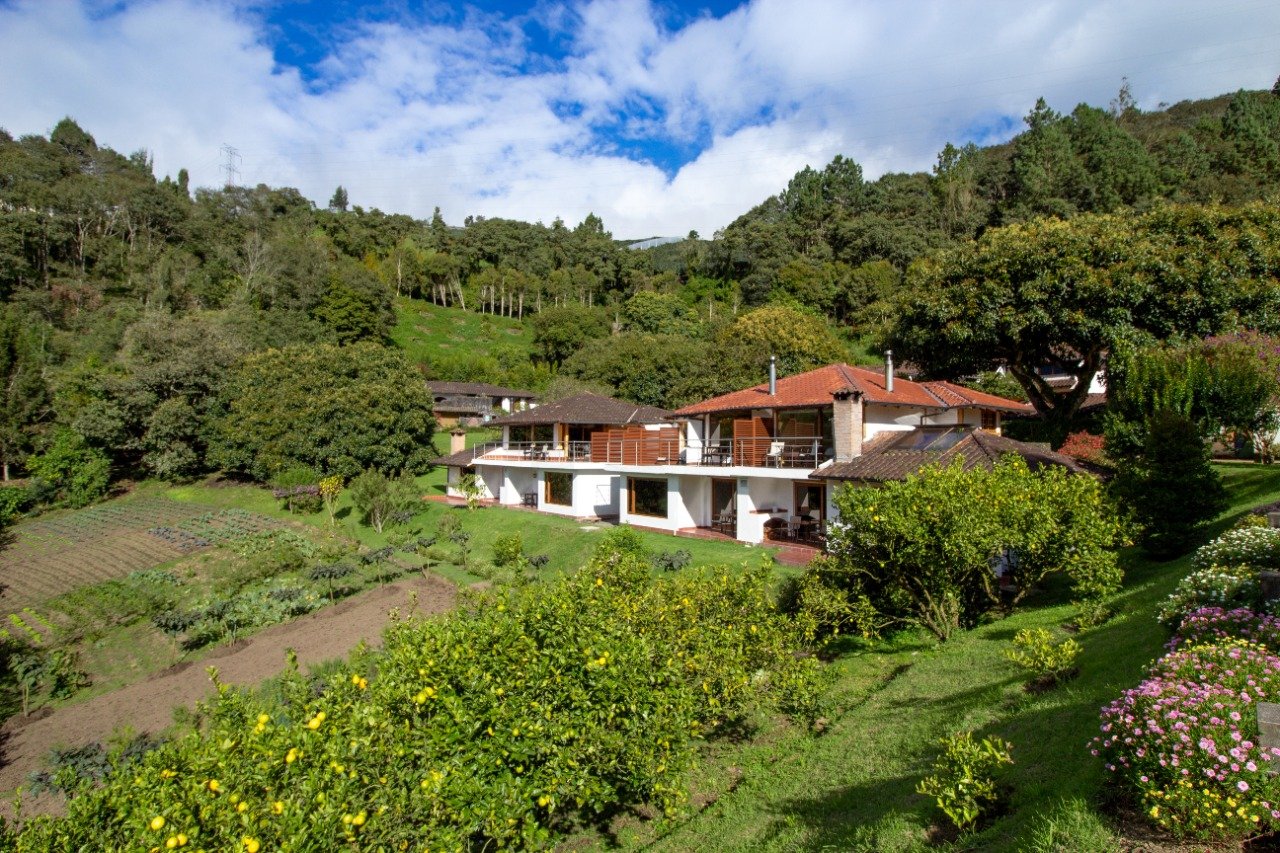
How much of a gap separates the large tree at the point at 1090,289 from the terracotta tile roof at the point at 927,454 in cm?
622

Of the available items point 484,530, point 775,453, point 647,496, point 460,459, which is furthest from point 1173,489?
point 460,459

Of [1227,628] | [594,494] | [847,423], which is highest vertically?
[847,423]

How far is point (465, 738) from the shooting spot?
5883 mm

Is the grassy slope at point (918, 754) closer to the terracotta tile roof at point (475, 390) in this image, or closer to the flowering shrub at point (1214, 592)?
the flowering shrub at point (1214, 592)

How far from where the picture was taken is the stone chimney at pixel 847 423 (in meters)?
19.7

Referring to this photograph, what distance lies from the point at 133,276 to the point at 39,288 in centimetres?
722

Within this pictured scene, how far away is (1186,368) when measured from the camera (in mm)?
16625

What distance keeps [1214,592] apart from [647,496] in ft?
67.3

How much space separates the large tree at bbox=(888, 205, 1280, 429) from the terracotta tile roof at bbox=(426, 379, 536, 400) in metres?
38.4

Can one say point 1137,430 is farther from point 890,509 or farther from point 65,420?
point 65,420

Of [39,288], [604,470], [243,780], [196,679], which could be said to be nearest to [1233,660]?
[243,780]

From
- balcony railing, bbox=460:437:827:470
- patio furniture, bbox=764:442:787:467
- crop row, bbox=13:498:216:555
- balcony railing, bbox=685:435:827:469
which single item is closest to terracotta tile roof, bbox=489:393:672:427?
balcony railing, bbox=460:437:827:470

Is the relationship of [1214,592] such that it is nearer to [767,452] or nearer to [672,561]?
[672,561]

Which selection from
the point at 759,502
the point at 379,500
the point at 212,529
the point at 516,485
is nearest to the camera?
the point at 759,502
